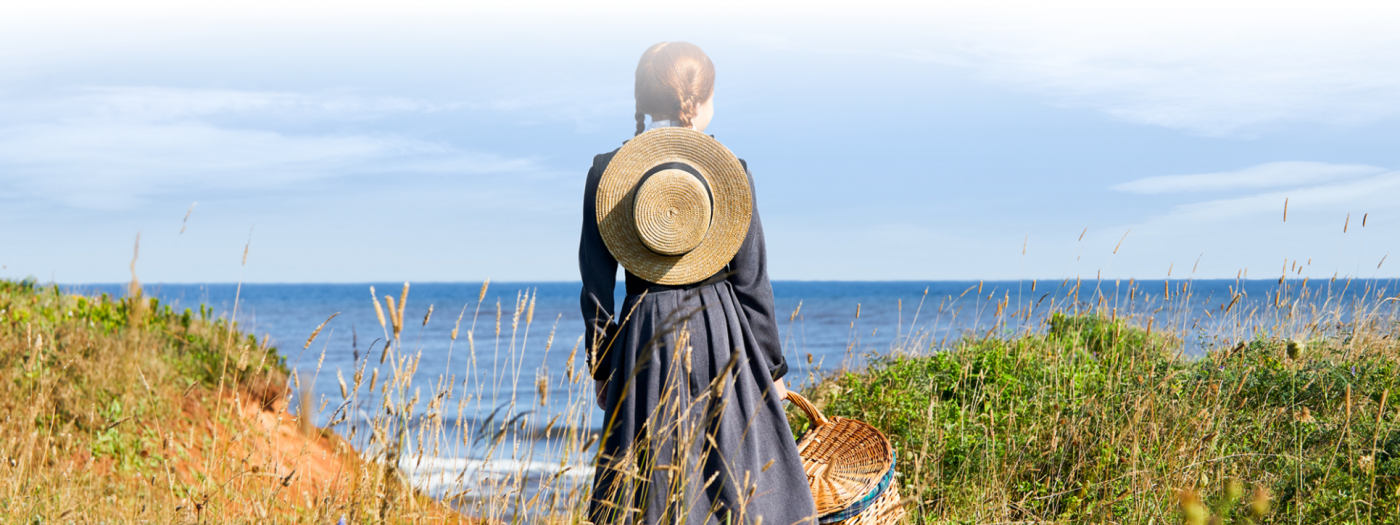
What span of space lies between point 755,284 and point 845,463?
3.50ft

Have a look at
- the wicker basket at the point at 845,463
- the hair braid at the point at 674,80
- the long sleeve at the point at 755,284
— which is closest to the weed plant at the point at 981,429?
the wicker basket at the point at 845,463

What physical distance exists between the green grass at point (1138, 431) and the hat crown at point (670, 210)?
1.48m

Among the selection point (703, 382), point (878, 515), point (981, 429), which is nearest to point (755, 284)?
point (703, 382)

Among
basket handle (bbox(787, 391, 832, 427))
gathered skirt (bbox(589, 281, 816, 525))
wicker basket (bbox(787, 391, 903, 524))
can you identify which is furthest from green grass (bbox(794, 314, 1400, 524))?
gathered skirt (bbox(589, 281, 816, 525))

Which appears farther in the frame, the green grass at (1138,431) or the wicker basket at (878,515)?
the green grass at (1138,431)

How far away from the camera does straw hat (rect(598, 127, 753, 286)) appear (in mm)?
2537

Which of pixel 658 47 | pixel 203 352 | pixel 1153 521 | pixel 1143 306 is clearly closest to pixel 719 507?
pixel 658 47

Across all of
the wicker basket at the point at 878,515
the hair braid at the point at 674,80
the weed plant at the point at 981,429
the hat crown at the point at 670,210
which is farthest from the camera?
the wicker basket at the point at 878,515

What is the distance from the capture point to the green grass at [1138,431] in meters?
3.38

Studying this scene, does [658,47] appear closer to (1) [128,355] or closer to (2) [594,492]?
(2) [594,492]

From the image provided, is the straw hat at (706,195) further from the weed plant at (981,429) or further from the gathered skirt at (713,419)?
the weed plant at (981,429)

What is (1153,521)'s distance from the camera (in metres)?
3.22

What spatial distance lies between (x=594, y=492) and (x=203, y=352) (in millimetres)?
6228

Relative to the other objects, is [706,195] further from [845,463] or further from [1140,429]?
[1140,429]
